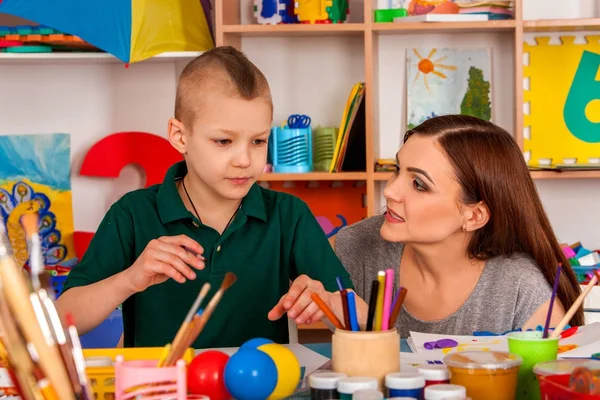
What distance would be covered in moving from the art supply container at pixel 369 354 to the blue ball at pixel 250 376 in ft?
0.23

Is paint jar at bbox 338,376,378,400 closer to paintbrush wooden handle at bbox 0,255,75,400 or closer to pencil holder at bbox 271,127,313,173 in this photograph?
paintbrush wooden handle at bbox 0,255,75,400

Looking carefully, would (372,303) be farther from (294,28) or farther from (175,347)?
(294,28)

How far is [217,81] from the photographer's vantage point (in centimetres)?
127

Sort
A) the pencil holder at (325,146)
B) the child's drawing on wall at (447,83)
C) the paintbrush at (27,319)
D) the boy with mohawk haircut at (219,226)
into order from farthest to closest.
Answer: the child's drawing on wall at (447,83), the pencil holder at (325,146), the boy with mohawk haircut at (219,226), the paintbrush at (27,319)

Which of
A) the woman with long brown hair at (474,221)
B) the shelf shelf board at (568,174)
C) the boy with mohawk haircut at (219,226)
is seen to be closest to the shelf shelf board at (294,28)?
the shelf shelf board at (568,174)

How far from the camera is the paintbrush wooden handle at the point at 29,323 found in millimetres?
587

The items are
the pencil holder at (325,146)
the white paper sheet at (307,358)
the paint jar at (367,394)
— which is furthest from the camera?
the pencil holder at (325,146)

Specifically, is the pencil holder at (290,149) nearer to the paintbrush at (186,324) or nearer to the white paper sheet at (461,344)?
the white paper sheet at (461,344)

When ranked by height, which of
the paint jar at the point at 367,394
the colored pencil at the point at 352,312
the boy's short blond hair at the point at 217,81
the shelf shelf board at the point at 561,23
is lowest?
the paint jar at the point at 367,394

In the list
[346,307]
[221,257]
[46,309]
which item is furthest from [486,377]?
[221,257]

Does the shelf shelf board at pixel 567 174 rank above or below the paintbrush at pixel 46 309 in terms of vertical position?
below

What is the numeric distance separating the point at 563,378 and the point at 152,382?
0.35m

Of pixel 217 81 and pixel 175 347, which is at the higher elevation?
pixel 217 81

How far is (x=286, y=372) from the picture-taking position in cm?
81
